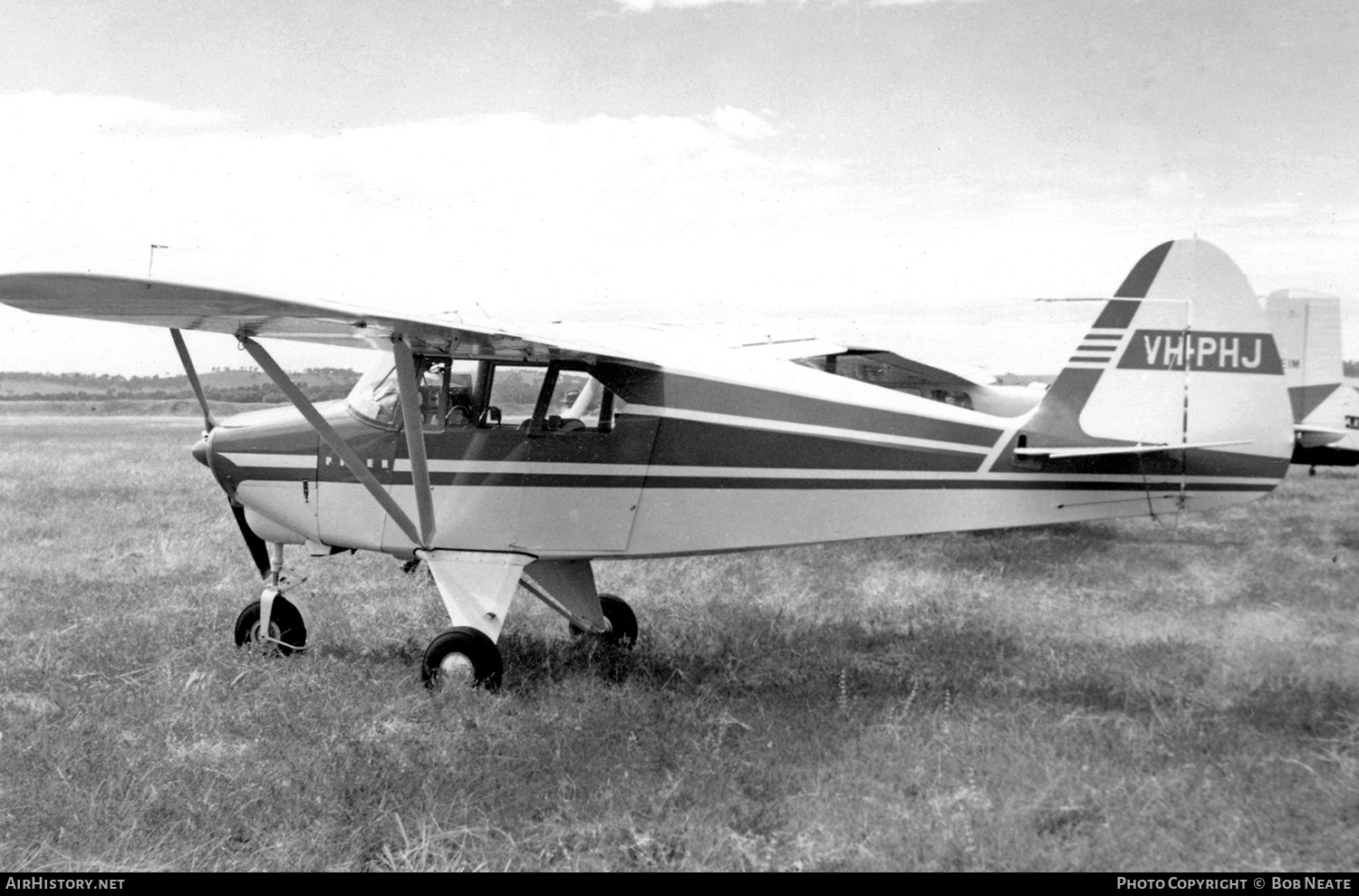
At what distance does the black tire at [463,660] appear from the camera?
19.0 ft

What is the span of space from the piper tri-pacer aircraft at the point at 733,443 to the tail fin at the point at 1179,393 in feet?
0.04

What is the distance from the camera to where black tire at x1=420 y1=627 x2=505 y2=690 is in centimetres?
579

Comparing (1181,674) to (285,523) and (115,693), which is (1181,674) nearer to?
(285,523)

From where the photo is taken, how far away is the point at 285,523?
21.7 ft

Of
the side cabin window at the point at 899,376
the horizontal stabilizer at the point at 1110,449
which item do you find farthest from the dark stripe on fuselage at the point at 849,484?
the side cabin window at the point at 899,376

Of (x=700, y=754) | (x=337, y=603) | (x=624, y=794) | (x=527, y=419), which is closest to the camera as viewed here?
(x=624, y=794)

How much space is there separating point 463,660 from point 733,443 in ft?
6.53

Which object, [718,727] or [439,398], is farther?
[439,398]

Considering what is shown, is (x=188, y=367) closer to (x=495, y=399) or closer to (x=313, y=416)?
(x=313, y=416)

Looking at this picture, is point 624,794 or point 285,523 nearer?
point 624,794

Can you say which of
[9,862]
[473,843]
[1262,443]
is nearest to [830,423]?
[1262,443]

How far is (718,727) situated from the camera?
5.32 metres

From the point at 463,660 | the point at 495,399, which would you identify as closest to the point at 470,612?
the point at 463,660
